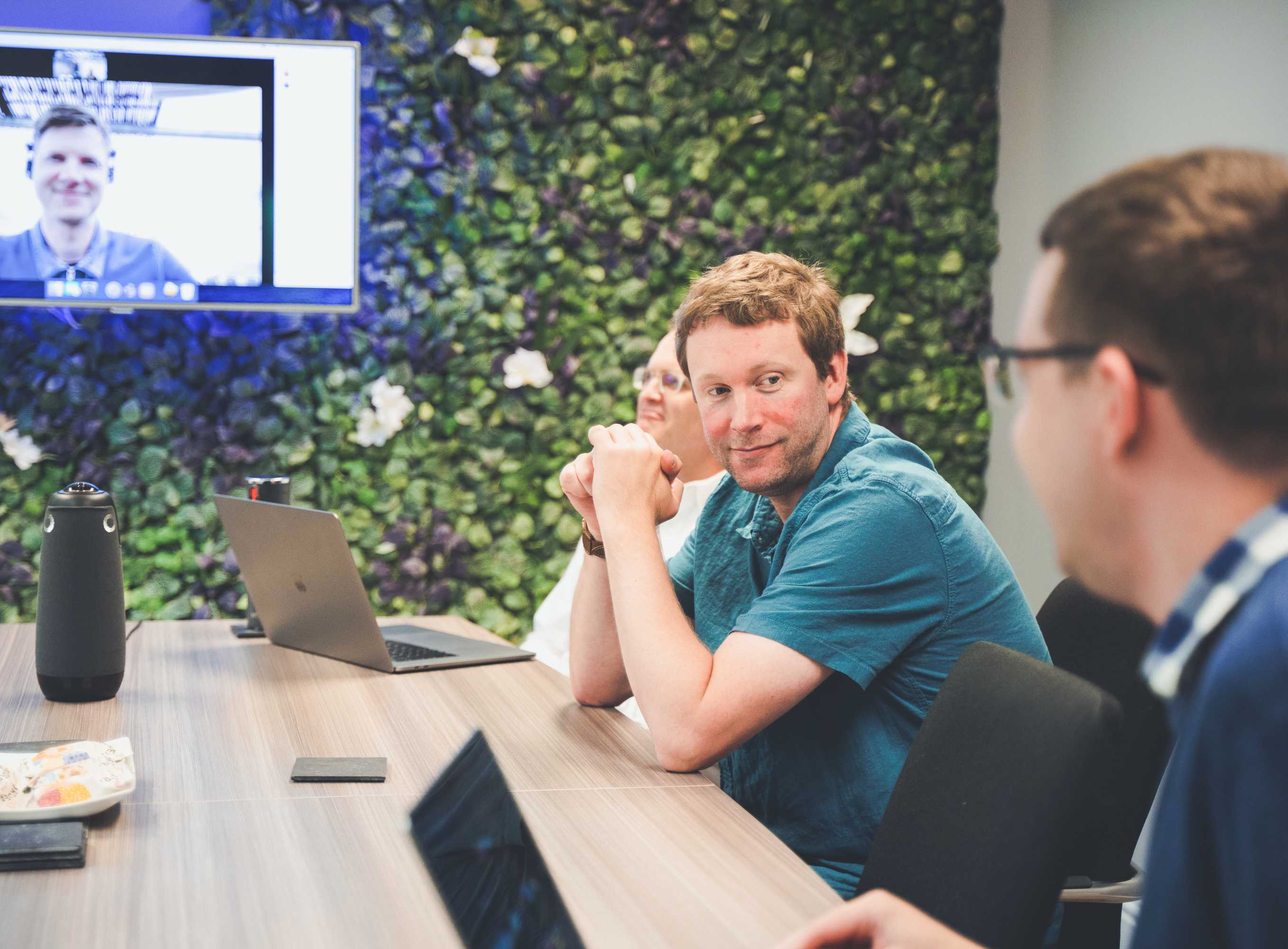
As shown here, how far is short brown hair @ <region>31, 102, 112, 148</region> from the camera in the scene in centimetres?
267

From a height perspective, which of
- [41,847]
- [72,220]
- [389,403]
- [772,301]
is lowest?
[41,847]

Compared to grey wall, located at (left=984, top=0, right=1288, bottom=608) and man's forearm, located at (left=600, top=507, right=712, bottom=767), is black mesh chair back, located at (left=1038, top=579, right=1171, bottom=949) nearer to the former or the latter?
man's forearm, located at (left=600, top=507, right=712, bottom=767)

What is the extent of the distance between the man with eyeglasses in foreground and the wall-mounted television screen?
8.08 feet

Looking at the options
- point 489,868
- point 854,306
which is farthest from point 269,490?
point 854,306

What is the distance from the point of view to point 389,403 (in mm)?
2977

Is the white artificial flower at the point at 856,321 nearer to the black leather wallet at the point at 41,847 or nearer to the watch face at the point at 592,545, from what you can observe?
the watch face at the point at 592,545

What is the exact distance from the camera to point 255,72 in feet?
9.00

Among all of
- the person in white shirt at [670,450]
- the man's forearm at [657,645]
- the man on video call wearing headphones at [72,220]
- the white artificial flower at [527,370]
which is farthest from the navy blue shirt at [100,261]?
the man's forearm at [657,645]

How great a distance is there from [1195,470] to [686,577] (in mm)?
1204

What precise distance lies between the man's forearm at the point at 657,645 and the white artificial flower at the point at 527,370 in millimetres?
1640

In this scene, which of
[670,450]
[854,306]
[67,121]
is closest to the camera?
[670,450]

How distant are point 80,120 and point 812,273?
79.2 inches

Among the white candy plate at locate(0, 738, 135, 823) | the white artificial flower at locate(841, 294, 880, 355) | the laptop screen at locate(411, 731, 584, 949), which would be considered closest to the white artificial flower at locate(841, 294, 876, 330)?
the white artificial flower at locate(841, 294, 880, 355)

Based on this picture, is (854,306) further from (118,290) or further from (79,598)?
(79,598)
